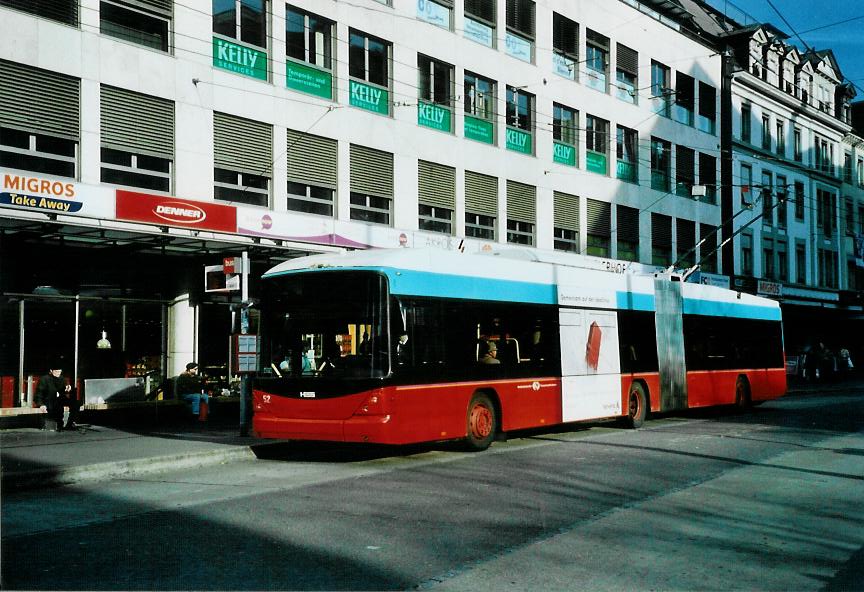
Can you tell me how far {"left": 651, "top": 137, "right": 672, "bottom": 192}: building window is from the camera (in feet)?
128

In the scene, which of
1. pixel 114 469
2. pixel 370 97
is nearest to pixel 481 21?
pixel 370 97

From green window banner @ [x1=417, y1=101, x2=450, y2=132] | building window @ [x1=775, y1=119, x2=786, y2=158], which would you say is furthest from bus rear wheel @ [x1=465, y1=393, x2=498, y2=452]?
building window @ [x1=775, y1=119, x2=786, y2=158]

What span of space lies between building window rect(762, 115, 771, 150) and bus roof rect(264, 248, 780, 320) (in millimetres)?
28698

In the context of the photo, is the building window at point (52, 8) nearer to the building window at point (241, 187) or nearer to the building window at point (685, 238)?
the building window at point (241, 187)

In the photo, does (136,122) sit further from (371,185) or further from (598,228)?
(598,228)

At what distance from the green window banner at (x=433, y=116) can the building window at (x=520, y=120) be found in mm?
3229

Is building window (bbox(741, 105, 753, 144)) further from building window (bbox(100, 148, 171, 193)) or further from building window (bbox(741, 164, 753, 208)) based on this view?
building window (bbox(100, 148, 171, 193))

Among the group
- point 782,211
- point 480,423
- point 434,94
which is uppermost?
point 434,94

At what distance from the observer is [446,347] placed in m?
14.1

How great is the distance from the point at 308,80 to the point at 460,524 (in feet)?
56.8

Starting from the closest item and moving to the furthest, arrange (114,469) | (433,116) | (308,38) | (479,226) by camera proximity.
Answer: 1. (114,469)
2. (308,38)
3. (433,116)
4. (479,226)

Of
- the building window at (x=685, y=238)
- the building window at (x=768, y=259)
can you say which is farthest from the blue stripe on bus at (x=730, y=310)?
the building window at (x=768, y=259)

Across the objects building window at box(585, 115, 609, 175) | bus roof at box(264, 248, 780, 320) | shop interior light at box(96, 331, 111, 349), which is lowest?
shop interior light at box(96, 331, 111, 349)

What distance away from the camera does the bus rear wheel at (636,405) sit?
764 inches
